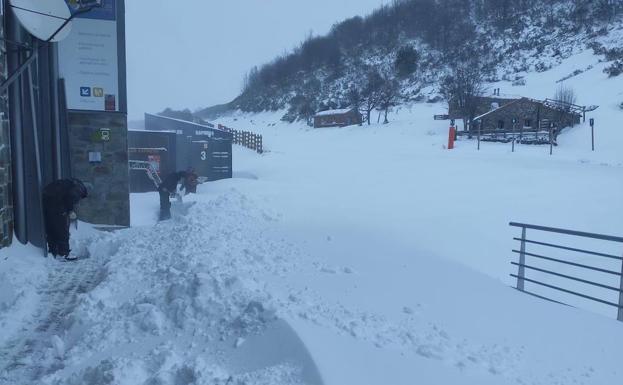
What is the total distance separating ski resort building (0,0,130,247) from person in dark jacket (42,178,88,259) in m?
0.25

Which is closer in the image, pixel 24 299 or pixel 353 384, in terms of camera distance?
pixel 353 384

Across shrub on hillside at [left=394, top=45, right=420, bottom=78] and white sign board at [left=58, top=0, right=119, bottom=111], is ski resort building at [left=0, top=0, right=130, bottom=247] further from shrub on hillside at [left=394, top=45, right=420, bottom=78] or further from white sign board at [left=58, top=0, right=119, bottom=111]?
shrub on hillside at [left=394, top=45, right=420, bottom=78]

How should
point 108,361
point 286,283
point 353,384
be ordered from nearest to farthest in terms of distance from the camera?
point 353,384 < point 108,361 < point 286,283

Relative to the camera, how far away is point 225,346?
14.9ft

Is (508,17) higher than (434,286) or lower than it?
higher

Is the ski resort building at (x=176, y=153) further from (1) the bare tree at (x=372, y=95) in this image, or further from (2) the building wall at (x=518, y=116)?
(1) the bare tree at (x=372, y=95)

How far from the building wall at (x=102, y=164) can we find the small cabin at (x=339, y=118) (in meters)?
41.4

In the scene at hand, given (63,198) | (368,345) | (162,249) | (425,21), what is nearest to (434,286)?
(368,345)

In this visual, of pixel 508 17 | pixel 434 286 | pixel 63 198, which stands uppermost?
pixel 508 17

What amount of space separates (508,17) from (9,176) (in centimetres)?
7469

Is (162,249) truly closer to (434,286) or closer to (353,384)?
(434,286)

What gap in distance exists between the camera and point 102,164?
1035 centimetres

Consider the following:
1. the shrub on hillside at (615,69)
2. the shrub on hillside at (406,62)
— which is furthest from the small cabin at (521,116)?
the shrub on hillside at (406,62)

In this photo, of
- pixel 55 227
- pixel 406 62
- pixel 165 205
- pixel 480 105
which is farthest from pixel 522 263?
pixel 406 62
